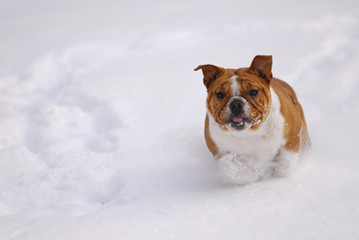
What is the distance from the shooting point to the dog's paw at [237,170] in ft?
10.9

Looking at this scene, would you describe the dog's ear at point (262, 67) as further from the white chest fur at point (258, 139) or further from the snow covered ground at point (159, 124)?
the snow covered ground at point (159, 124)

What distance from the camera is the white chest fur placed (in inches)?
128

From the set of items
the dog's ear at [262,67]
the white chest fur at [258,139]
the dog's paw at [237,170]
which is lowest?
the dog's paw at [237,170]

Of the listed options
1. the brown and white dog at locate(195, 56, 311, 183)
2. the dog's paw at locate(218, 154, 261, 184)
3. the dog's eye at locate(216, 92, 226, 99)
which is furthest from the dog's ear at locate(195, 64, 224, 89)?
the dog's paw at locate(218, 154, 261, 184)

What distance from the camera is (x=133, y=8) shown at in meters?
11.1

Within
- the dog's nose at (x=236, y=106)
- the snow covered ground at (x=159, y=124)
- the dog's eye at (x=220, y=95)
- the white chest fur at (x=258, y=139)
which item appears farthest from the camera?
the white chest fur at (x=258, y=139)

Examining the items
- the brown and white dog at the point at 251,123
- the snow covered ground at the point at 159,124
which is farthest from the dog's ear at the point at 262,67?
the snow covered ground at the point at 159,124

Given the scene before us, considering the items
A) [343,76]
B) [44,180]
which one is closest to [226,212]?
[44,180]

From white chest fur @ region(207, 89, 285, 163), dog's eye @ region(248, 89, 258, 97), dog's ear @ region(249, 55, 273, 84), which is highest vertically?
dog's ear @ region(249, 55, 273, 84)

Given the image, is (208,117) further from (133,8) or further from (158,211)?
(133,8)

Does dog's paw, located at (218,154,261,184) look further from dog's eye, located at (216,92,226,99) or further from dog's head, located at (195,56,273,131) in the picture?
dog's eye, located at (216,92,226,99)

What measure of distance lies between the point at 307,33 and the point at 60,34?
5203 mm

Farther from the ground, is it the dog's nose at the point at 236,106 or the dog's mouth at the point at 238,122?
the dog's nose at the point at 236,106

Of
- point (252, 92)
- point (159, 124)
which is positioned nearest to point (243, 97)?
point (252, 92)
